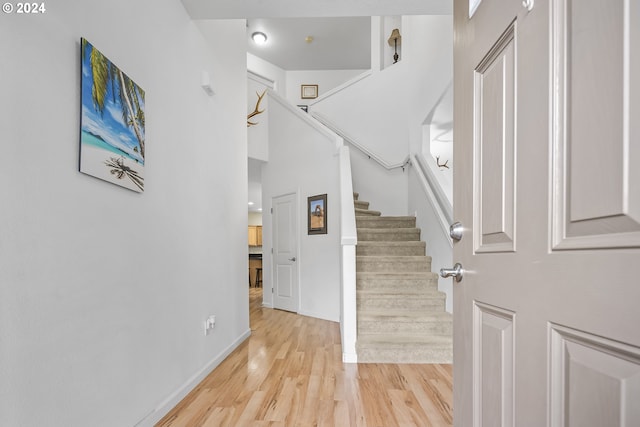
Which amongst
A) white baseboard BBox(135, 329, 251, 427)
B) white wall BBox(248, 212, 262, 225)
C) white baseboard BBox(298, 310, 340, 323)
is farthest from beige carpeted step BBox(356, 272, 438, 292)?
white wall BBox(248, 212, 262, 225)

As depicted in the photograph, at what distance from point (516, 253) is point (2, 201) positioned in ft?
4.81

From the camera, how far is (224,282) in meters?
3.14

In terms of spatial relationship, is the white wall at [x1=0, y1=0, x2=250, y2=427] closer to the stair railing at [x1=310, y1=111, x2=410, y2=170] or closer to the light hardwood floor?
the light hardwood floor

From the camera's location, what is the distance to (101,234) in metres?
1.54

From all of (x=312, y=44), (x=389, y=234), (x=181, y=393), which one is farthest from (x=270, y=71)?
(x=181, y=393)

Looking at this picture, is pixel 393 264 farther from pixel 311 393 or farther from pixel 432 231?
pixel 311 393

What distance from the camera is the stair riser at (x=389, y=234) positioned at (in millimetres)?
4645

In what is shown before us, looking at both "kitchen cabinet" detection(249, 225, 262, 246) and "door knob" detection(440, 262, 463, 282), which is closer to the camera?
"door knob" detection(440, 262, 463, 282)

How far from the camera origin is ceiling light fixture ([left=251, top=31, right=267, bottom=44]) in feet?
23.4

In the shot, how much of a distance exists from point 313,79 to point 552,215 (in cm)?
833

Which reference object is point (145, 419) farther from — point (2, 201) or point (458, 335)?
point (458, 335)

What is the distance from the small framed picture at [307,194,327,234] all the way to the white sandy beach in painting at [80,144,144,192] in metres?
3.24

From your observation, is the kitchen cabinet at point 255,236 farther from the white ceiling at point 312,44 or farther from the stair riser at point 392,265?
the stair riser at point 392,265

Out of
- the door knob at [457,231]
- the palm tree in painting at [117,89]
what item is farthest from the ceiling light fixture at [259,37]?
the door knob at [457,231]
